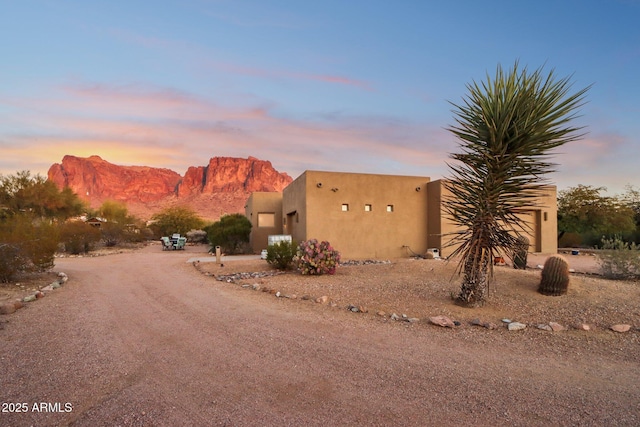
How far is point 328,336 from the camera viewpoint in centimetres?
494

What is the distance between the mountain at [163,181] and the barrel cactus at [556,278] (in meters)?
70.8

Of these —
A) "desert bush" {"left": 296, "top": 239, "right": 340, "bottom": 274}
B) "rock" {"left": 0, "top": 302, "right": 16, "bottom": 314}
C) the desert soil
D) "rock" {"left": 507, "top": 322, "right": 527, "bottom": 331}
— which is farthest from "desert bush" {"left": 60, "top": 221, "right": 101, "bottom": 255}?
"rock" {"left": 507, "top": 322, "right": 527, "bottom": 331}

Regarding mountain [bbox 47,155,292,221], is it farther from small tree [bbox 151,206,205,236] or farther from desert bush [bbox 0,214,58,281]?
desert bush [bbox 0,214,58,281]

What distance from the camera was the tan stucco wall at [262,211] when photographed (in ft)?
69.2

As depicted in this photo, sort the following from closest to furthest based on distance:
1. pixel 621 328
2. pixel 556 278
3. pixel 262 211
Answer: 1. pixel 621 328
2. pixel 556 278
3. pixel 262 211

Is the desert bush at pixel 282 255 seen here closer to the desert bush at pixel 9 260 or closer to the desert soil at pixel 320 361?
the desert soil at pixel 320 361

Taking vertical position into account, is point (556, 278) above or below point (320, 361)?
above

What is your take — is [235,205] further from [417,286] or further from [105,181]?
[417,286]

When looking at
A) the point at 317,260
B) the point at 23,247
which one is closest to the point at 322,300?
the point at 317,260

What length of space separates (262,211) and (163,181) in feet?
284

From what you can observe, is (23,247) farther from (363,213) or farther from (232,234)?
(363,213)

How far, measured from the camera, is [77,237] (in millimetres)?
20438

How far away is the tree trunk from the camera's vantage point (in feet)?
21.0

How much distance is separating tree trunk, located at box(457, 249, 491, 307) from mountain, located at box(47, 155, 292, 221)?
70.9 meters
